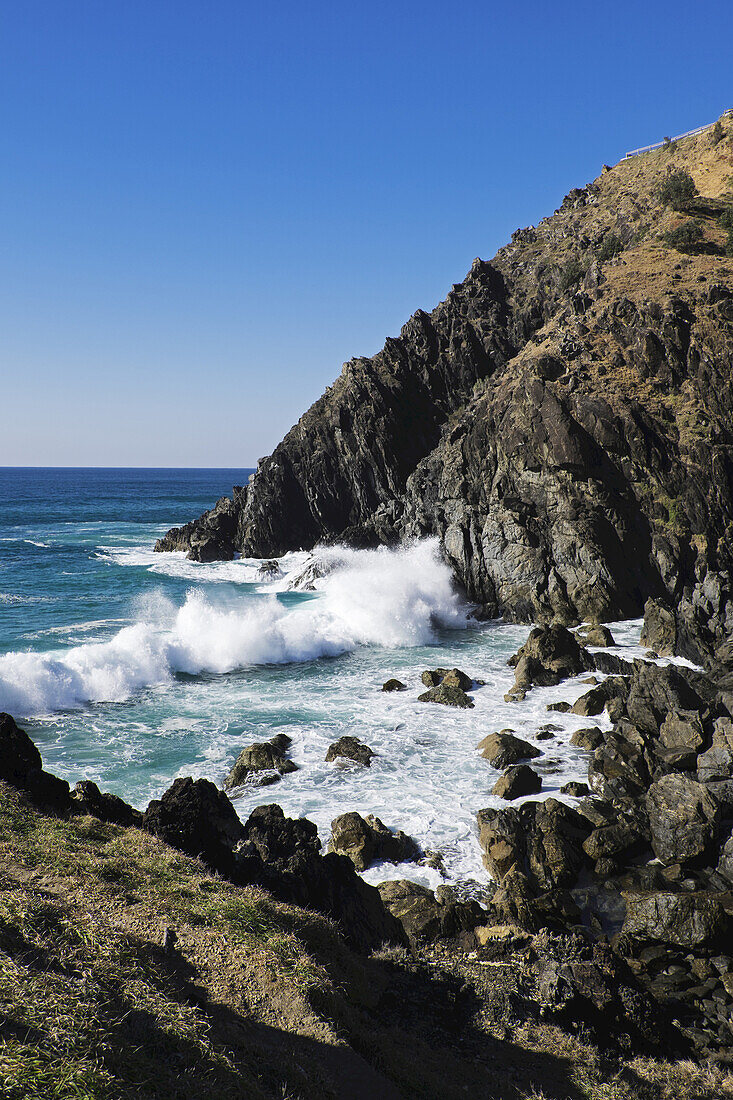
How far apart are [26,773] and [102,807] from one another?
1.76m

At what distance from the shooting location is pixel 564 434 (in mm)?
40750

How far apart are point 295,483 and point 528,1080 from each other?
62.0 metres

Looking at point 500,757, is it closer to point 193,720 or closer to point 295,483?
point 193,720

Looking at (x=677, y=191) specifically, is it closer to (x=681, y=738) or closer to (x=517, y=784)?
(x=681, y=738)

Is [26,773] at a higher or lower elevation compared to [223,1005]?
higher

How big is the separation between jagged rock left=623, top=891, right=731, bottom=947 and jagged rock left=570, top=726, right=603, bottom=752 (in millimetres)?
8785

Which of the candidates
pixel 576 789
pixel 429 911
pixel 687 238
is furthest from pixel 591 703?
pixel 687 238

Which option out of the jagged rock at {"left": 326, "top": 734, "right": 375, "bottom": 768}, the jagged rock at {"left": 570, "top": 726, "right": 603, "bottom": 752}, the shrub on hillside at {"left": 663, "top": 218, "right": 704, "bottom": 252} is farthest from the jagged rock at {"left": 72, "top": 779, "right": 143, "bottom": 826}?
the shrub on hillside at {"left": 663, "top": 218, "right": 704, "bottom": 252}

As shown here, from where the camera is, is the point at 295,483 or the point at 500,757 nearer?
the point at 500,757

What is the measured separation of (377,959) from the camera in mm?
11078

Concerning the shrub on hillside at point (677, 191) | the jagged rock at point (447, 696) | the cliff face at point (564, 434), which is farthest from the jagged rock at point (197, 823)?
the shrub on hillside at point (677, 191)

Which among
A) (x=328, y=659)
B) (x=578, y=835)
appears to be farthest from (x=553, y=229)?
(x=578, y=835)

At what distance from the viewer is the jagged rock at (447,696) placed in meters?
27.0

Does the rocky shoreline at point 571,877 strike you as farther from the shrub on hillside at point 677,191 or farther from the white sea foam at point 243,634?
the shrub on hillside at point 677,191
